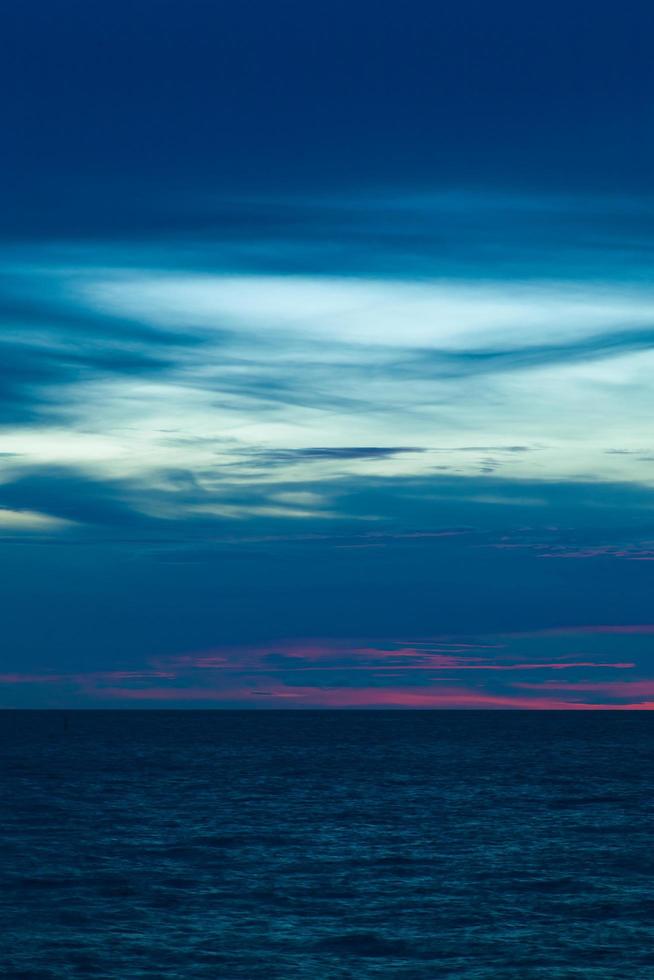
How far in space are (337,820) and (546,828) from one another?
45.9ft

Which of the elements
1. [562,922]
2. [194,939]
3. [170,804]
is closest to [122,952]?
[194,939]

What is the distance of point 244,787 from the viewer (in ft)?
364

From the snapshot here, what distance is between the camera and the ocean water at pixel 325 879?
41562 mm

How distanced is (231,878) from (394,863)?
956 centimetres

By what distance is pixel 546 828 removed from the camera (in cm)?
7788

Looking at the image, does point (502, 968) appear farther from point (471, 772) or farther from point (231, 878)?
point (471, 772)

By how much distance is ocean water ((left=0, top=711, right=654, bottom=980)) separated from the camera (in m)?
41.6

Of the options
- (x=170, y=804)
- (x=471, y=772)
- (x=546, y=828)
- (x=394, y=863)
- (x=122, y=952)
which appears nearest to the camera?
(x=122, y=952)

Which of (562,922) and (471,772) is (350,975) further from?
(471,772)

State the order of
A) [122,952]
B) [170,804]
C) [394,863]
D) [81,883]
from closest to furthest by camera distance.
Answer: [122,952] → [81,883] → [394,863] → [170,804]

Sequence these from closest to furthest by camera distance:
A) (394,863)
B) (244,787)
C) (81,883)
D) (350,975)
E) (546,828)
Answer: (350,975), (81,883), (394,863), (546,828), (244,787)

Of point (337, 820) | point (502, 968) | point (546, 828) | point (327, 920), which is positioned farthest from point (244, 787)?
point (502, 968)

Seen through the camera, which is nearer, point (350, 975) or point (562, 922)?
point (350, 975)

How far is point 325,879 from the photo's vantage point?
2250 inches
